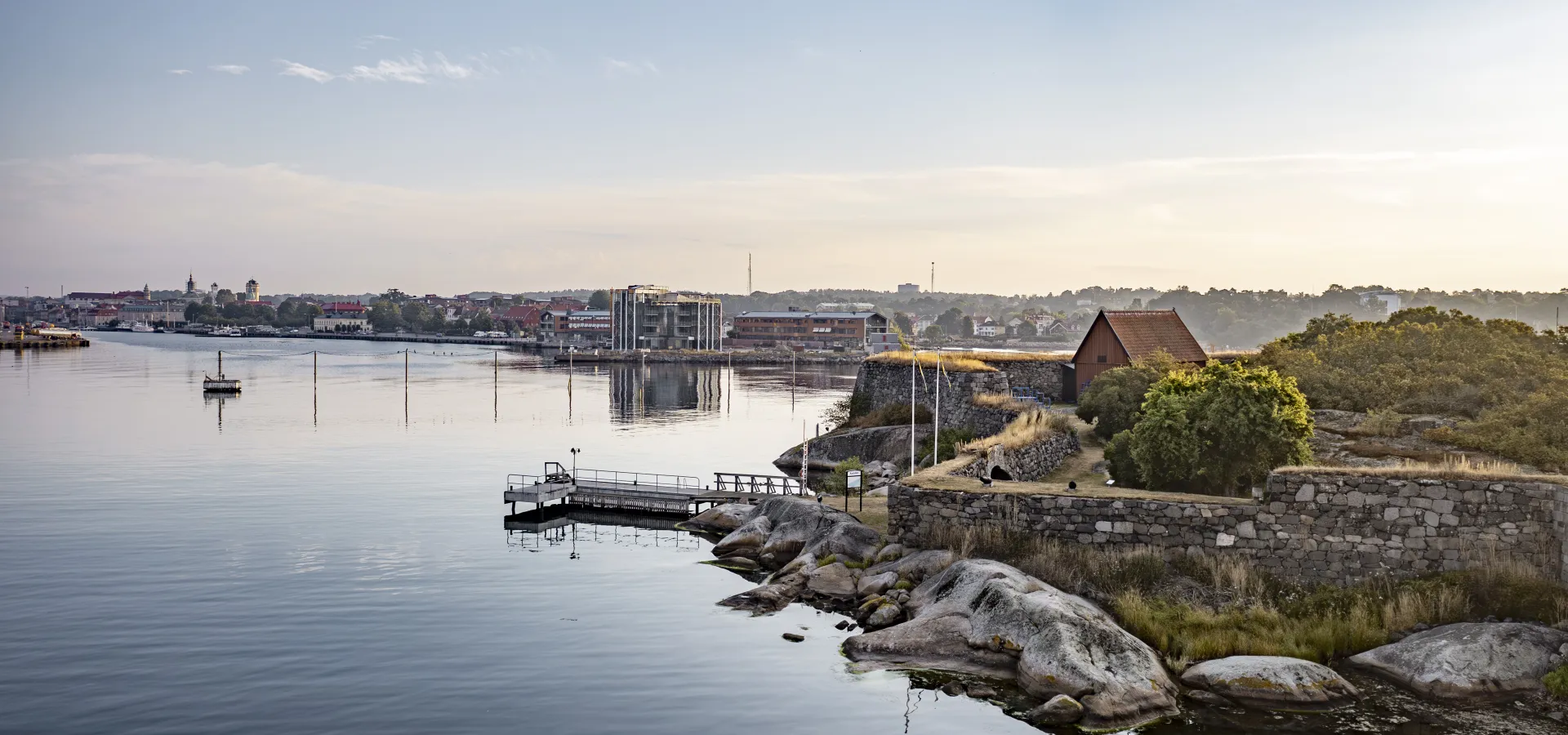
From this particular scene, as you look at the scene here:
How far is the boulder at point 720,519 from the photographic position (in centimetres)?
3717

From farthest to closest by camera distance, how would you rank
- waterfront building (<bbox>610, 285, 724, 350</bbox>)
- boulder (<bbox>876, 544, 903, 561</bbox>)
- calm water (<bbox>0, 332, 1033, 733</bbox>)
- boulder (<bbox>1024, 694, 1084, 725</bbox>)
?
waterfront building (<bbox>610, 285, 724, 350</bbox>)
boulder (<bbox>876, 544, 903, 561</bbox>)
calm water (<bbox>0, 332, 1033, 733</bbox>)
boulder (<bbox>1024, 694, 1084, 725</bbox>)

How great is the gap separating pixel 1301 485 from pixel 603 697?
1414 cm

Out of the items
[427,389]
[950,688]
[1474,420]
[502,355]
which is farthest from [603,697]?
[502,355]

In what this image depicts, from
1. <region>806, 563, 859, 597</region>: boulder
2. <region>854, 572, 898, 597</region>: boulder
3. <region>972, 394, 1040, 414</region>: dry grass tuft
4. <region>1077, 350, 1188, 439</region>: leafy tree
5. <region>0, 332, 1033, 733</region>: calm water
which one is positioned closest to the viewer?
<region>0, 332, 1033, 733</region>: calm water

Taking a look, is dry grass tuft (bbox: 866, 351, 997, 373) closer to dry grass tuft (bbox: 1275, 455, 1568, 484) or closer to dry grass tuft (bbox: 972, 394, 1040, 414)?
dry grass tuft (bbox: 972, 394, 1040, 414)

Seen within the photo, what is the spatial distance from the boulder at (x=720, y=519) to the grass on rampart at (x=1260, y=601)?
50.3ft

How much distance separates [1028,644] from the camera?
19.4 meters

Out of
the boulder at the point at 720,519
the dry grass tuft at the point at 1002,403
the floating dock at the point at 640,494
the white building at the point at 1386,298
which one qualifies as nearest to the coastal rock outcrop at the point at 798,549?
the boulder at the point at 720,519

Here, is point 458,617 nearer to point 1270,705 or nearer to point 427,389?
point 1270,705

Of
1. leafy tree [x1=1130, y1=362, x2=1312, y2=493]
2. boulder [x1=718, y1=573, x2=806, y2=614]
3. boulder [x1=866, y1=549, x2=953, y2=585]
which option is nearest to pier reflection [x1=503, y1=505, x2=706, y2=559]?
boulder [x1=718, y1=573, x2=806, y2=614]

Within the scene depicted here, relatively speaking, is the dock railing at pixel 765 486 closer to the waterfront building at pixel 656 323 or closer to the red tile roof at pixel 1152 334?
the red tile roof at pixel 1152 334

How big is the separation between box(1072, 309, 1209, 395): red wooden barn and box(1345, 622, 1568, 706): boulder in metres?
28.4

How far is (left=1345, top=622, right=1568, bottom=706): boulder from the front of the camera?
17.8m

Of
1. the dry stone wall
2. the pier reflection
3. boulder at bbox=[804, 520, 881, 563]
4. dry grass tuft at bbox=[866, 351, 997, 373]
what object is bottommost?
the pier reflection
